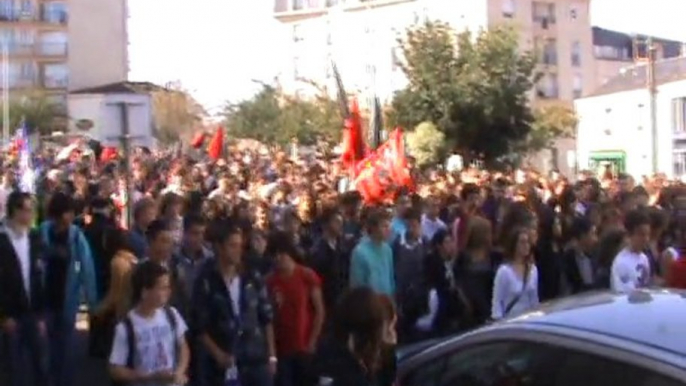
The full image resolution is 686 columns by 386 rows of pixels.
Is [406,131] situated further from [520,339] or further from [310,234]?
[520,339]

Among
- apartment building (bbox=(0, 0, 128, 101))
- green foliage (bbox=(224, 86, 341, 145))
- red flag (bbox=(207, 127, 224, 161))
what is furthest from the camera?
apartment building (bbox=(0, 0, 128, 101))

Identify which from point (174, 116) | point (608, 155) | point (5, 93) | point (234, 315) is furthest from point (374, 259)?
point (174, 116)

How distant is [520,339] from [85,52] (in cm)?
9916

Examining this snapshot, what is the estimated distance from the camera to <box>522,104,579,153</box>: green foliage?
51.8 metres

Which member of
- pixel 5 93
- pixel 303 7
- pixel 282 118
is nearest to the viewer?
pixel 282 118

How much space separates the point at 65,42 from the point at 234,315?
95.7 meters

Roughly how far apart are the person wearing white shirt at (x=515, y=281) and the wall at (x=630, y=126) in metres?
57.4

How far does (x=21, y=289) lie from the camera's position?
9.79 m

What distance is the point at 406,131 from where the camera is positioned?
1699 inches

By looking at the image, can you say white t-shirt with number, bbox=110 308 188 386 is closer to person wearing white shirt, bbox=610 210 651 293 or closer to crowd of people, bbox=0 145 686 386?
crowd of people, bbox=0 145 686 386

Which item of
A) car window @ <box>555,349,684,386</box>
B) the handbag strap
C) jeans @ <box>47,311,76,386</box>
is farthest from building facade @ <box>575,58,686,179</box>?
car window @ <box>555,349,684,386</box>

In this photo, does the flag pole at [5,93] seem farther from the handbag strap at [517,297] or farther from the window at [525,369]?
the window at [525,369]

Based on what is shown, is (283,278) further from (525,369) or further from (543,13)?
(543,13)

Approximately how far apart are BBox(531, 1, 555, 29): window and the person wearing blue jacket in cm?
8152
